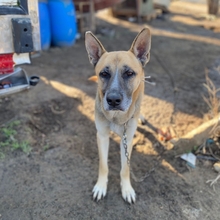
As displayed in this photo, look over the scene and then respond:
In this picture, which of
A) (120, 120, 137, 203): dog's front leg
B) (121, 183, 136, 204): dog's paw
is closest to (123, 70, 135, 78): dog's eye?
(120, 120, 137, 203): dog's front leg

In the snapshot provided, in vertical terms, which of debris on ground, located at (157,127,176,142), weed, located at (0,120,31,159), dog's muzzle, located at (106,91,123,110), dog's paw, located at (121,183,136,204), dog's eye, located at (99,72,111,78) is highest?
dog's eye, located at (99,72,111,78)

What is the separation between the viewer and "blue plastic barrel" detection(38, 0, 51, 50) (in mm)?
6758

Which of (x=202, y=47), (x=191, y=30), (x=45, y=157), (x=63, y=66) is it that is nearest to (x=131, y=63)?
(x=45, y=157)

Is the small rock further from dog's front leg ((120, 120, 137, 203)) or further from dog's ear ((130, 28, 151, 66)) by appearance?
dog's ear ((130, 28, 151, 66))

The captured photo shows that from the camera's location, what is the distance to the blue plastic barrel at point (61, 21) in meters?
7.09

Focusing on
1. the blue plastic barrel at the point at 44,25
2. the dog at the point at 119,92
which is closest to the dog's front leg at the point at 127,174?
the dog at the point at 119,92

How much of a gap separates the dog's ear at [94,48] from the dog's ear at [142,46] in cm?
33

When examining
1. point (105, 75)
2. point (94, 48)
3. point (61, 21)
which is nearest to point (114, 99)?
point (105, 75)

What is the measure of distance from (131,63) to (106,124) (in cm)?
70

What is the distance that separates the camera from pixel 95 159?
3656 mm

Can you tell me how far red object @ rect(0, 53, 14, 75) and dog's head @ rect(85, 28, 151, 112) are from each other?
882mm

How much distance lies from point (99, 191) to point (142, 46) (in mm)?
1631

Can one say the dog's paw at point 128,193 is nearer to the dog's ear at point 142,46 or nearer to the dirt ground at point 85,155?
the dirt ground at point 85,155

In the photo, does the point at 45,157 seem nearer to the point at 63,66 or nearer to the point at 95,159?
the point at 95,159
